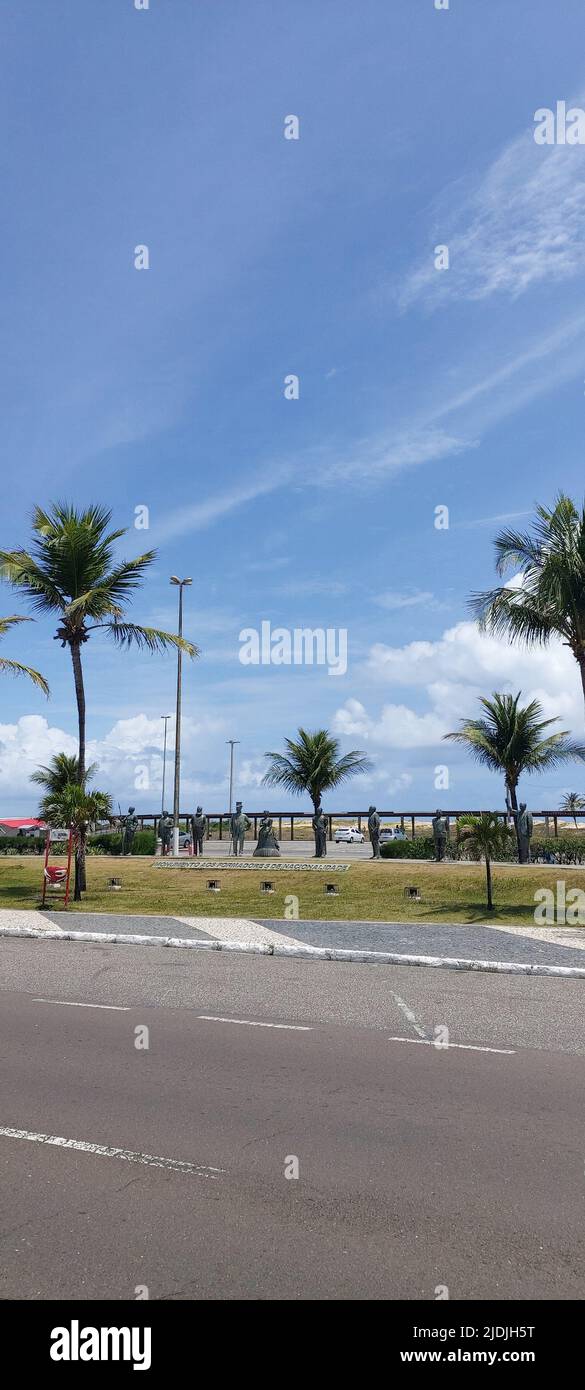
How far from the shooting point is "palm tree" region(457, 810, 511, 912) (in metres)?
→ 20.0

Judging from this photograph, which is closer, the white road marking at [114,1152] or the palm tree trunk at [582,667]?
the white road marking at [114,1152]

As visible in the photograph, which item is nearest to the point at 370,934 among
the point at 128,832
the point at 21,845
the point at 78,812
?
the point at 78,812

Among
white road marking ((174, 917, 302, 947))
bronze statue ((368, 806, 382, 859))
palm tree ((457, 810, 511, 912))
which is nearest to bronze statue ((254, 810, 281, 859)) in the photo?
bronze statue ((368, 806, 382, 859))

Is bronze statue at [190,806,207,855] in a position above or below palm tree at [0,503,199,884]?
below

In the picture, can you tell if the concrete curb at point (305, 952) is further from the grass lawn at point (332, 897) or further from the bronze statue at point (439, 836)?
the bronze statue at point (439, 836)

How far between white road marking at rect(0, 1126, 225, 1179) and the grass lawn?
518 inches

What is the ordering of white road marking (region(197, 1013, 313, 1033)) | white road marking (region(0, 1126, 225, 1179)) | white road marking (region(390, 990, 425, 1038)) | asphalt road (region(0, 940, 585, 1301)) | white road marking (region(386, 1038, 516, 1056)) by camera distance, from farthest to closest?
white road marking (region(197, 1013, 313, 1033)) < white road marking (region(390, 990, 425, 1038)) < white road marking (region(386, 1038, 516, 1056)) < white road marking (region(0, 1126, 225, 1179)) < asphalt road (region(0, 940, 585, 1301))

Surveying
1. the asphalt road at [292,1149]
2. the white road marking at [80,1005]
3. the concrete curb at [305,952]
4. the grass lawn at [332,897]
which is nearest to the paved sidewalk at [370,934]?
the concrete curb at [305,952]

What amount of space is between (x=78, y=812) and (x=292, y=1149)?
17.8 metres

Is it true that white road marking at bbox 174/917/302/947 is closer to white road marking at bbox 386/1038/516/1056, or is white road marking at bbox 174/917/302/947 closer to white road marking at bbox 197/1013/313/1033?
white road marking at bbox 197/1013/313/1033

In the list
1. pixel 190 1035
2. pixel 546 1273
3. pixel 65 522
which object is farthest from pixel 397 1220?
pixel 65 522

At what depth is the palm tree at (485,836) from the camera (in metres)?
20.0

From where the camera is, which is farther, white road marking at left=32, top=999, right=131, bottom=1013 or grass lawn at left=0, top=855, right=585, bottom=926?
grass lawn at left=0, top=855, right=585, bottom=926

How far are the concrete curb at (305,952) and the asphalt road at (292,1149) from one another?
2195 millimetres
